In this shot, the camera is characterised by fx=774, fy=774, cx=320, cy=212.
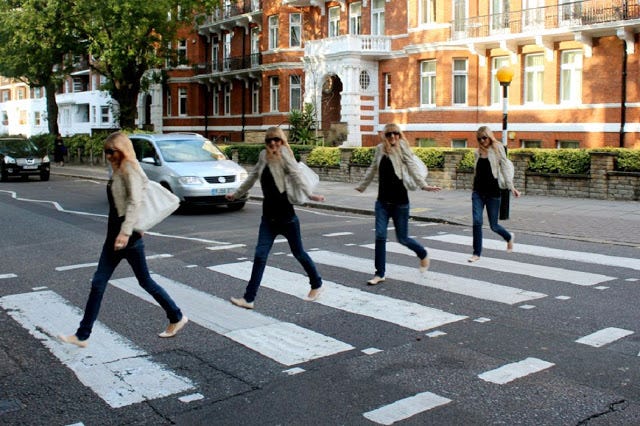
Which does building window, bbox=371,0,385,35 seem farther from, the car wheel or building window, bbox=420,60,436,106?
the car wheel

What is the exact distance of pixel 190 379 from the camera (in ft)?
18.6

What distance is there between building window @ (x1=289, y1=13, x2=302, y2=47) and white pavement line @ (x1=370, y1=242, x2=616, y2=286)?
3225cm

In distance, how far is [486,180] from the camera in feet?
34.2

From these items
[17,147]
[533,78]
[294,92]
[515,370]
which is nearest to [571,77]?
[533,78]

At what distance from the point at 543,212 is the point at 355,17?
23659mm

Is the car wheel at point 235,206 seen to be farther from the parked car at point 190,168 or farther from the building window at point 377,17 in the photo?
the building window at point 377,17

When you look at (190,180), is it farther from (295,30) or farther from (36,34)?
(295,30)

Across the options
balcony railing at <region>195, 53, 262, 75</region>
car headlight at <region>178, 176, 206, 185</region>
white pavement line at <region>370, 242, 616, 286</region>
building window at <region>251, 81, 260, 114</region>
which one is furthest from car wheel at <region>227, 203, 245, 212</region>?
building window at <region>251, 81, 260, 114</region>

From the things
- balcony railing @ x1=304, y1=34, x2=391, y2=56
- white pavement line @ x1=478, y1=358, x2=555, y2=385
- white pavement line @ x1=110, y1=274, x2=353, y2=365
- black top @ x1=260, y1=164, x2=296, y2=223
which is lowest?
white pavement line @ x1=478, y1=358, x2=555, y2=385

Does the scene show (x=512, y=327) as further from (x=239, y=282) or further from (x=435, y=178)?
(x=435, y=178)

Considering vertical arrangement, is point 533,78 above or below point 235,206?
above

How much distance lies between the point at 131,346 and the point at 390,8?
31414mm

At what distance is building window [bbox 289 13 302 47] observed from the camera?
42000 mm

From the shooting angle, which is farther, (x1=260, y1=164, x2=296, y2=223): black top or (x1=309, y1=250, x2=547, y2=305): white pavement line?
(x1=309, y1=250, x2=547, y2=305): white pavement line
